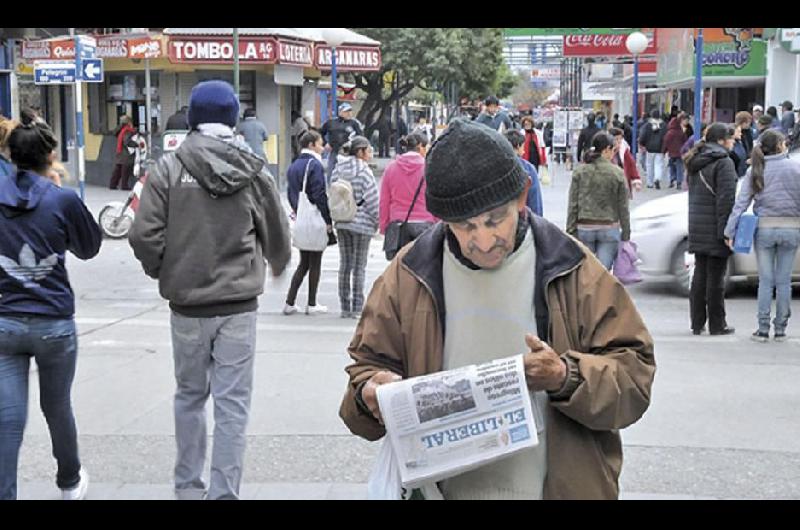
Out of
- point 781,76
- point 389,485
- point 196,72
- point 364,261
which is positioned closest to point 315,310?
point 364,261

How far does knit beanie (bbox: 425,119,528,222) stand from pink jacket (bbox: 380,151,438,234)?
6.56m

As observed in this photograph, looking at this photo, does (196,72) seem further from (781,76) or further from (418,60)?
(781,76)

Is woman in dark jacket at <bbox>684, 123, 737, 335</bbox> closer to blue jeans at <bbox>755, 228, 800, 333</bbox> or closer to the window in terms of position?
blue jeans at <bbox>755, 228, 800, 333</bbox>

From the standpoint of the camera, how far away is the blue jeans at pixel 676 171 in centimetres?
2511

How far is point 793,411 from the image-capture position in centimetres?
717

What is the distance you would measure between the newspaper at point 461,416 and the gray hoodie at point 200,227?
240cm

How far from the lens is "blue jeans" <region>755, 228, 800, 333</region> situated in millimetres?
9438

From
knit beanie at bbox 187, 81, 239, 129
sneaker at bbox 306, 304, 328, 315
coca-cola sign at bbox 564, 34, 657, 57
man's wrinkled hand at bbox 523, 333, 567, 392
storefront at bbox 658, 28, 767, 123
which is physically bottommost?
sneaker at bbox 306, 304, 328, 315

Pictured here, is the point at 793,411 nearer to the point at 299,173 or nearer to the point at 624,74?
the point at 299,173

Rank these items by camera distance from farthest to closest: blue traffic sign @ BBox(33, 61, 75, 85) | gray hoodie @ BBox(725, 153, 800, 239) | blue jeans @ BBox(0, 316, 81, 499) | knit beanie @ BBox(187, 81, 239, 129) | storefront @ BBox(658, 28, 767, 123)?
storefront @ BBox(658, 28, 767, 123)
blue traffic sign @ BBox(33, 61, 75, 85)
gray hoodie @ BBox(725, 153, 800, 239)
knit beanie @ BBox(187, 81, 239, 129)
blue jeans @ BBox(0, 316, 81, 499)

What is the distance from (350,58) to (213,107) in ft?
73.7

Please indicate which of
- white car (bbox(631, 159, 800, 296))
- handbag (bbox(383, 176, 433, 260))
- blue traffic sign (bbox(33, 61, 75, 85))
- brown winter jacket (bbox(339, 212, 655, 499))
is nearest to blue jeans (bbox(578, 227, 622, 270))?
white car (bbox(631, 159, 800, 296))

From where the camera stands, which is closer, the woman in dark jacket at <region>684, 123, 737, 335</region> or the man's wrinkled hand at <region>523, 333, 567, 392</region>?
the man's wrinkled hand at <region>523, 333, 567, 392</region>
